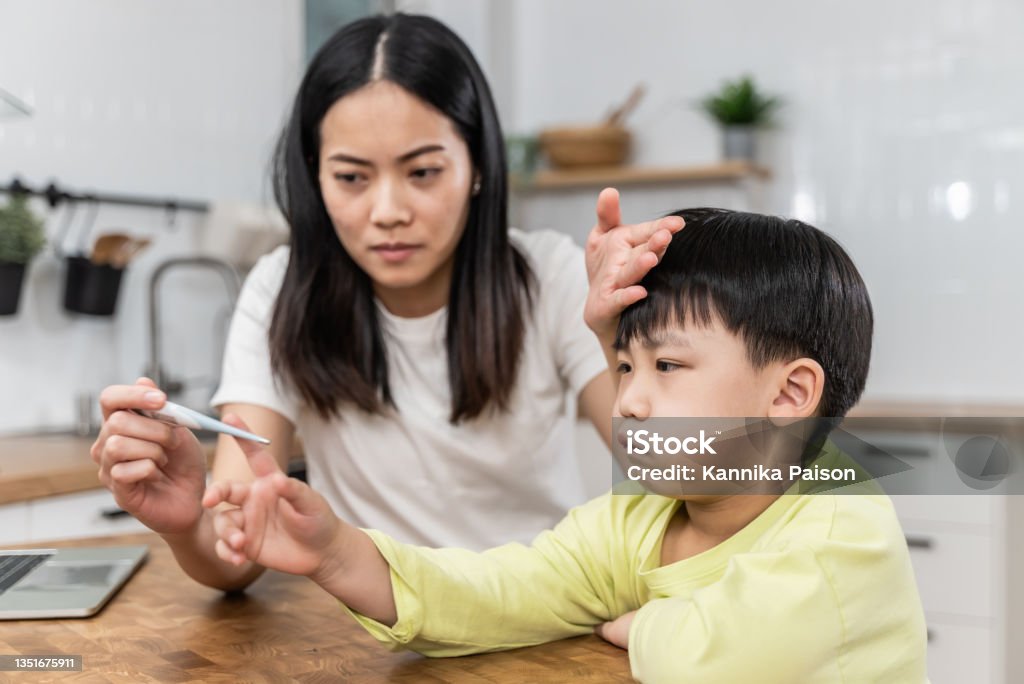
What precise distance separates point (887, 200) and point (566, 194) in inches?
42.2

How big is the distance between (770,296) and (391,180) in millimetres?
575

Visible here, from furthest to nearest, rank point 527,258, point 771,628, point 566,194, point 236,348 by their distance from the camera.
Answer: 1. point 566,194
2. point 527,258
3. point 236,348
4. point 771,628

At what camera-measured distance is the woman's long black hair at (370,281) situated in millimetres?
1341

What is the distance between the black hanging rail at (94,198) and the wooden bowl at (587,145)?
4.10 feet

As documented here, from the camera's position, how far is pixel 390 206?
123cm

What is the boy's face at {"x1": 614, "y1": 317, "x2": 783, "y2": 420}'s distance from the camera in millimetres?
807

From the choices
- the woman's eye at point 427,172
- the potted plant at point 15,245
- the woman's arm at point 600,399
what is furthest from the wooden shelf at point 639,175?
the woman's eye at point 427,172

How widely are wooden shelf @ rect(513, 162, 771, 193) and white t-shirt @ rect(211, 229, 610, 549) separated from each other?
190 cm

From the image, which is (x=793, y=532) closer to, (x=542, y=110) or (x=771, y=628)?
(x=771, y=628)

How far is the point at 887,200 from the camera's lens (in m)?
3.20

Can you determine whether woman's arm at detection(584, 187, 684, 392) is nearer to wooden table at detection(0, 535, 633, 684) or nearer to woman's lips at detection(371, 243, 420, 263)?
wooden table at detection(0, 535, 633, 684)

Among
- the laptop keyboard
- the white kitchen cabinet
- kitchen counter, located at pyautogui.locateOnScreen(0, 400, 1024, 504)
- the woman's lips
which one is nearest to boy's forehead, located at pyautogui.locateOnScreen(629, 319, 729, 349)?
Result: the woman's lips

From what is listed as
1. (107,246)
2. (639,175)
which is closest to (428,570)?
(107,246)

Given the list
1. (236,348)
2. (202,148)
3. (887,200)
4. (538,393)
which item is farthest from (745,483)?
(887,200)
